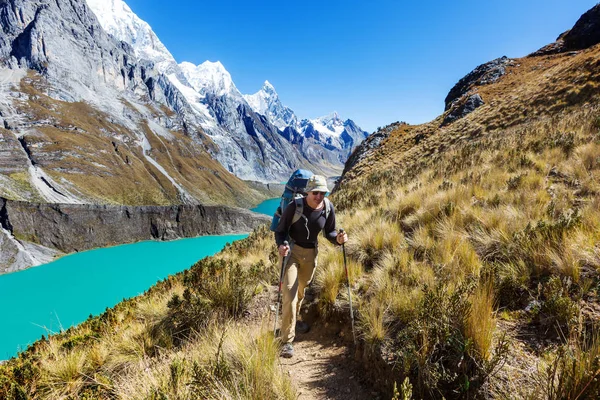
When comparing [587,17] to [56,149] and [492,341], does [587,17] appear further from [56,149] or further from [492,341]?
[56,149]

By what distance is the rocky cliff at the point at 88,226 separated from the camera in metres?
49.9

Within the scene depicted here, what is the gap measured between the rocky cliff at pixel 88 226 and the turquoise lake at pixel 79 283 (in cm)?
263

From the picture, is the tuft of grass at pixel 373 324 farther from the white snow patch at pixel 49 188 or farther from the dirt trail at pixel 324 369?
the white snow patch at pixel 49 188

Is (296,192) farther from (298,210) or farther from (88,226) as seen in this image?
(88,226)

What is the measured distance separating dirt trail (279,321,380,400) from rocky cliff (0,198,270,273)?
200 ft

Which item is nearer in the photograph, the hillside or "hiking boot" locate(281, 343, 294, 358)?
the hillside

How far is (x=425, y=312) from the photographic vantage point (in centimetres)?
288

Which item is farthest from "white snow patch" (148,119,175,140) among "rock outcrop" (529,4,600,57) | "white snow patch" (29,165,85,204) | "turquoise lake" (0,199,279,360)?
"rock outcrop" (529,4,600,57)

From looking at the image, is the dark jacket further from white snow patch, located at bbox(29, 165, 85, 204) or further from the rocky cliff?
white snow patch, located at bbox(29, 165, 85, 204)

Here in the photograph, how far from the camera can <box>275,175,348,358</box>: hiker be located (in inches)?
157

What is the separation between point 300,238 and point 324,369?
69.8 inches

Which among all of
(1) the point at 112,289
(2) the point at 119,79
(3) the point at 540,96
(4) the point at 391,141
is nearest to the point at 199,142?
(2) the point at 119,79

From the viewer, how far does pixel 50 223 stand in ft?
182

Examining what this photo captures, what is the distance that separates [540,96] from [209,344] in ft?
86.4
